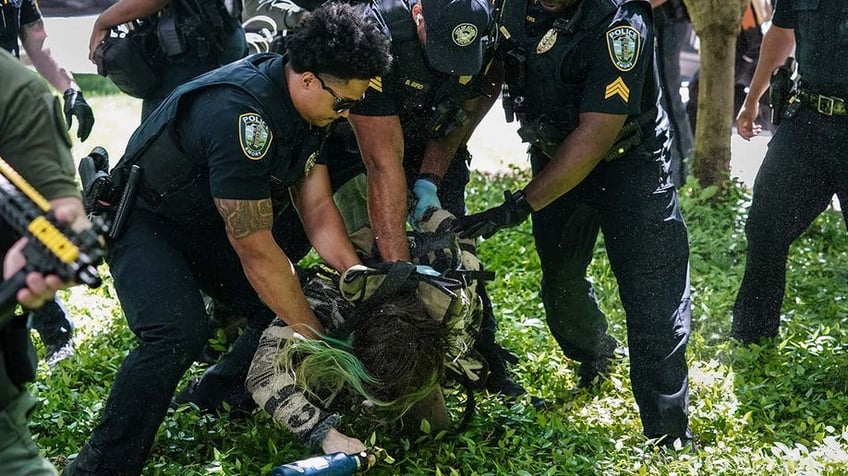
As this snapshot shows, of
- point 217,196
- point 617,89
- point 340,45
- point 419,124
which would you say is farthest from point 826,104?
point 217,196

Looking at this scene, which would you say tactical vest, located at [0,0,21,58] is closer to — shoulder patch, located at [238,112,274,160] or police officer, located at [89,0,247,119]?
police officer, located at [89,0,247,119]

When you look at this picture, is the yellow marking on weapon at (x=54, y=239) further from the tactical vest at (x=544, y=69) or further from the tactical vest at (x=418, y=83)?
the tactical vest at (x=544, y=69)

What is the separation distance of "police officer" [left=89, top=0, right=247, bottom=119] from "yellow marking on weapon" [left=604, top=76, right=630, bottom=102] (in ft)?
7.85

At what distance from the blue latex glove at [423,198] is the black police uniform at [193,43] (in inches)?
67.7

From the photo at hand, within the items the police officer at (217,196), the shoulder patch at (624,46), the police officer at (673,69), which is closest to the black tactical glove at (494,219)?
the police officer at (217,196)

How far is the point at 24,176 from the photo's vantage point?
8.85ft

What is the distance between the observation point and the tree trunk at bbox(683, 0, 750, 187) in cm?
700

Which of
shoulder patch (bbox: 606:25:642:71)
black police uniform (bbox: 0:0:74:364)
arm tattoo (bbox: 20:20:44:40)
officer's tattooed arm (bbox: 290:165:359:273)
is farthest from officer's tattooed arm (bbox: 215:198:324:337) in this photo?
arm tattoo (bbox: 20:20:44:40)

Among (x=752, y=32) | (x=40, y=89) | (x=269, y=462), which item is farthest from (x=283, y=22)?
(x=752, y=32)

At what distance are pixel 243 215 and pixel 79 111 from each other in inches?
77.0

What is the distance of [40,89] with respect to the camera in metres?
2.71

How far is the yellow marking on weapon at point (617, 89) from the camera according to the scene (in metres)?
4.00

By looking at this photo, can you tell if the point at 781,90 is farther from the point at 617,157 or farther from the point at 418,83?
the point at 418,83

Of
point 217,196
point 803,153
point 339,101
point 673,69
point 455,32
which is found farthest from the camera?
point 673,69
